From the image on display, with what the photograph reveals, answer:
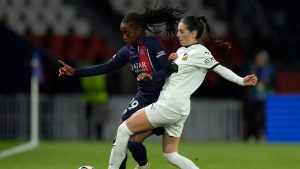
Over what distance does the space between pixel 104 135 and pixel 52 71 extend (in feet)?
7.77

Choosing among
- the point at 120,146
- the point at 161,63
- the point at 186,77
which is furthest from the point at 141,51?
the point at 120,146

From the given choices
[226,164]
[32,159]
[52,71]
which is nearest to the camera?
[226,164]

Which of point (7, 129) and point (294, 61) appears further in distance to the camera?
point (294, 61)

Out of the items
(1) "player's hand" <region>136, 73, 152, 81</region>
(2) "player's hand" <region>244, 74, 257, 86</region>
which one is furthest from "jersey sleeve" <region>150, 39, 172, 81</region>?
(2) "player's hand" <region>244, 74, 257, 86</region>

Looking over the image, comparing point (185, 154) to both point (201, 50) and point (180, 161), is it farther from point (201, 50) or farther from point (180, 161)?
point (201, 50)

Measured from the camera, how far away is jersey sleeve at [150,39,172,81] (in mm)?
9984

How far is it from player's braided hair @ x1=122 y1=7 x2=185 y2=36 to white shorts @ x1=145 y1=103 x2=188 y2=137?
96 centimetres

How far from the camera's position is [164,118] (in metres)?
9.99

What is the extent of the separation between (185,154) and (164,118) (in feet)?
21.1

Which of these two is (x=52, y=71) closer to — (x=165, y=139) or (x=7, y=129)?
(x=7, y=129)

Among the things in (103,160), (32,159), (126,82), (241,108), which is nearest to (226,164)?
(103,160)

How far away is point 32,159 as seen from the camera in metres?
15.4

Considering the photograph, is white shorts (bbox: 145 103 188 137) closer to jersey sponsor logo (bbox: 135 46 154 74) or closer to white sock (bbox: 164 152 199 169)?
white sock (bbox: 164 152 199 169)

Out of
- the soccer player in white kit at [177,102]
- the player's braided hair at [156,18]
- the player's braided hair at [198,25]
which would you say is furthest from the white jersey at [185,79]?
the player's braided hair at [156,18]
